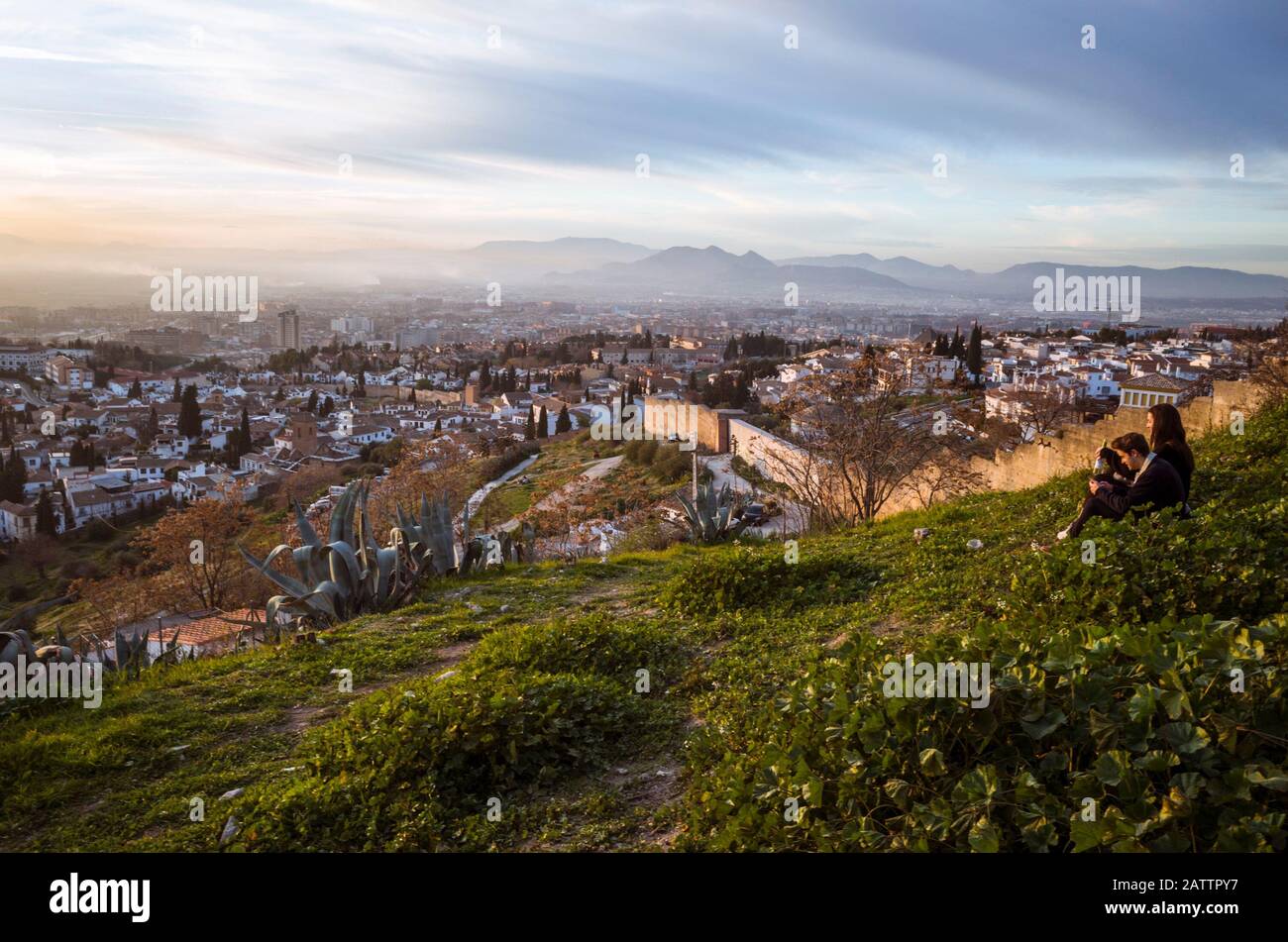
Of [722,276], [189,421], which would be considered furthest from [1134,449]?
[722,276]

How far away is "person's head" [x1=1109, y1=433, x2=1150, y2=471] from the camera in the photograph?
5.57 metres

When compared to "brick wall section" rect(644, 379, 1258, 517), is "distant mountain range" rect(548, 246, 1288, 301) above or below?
above

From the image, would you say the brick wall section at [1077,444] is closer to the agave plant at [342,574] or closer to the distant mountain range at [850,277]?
the agave plant at [342,574]

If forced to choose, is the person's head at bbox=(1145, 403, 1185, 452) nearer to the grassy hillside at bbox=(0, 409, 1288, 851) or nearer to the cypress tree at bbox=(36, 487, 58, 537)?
the grassy hillside at bbox=(0, 409, 1288, 851)

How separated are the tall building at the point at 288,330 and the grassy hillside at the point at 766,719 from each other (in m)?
67.9

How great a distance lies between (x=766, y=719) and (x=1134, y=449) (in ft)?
11.8

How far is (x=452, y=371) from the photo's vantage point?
67375 millimetres

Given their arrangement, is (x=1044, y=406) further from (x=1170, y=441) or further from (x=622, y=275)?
(x=622, y=275)

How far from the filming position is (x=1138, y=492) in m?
5.21

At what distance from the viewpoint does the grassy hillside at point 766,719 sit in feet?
7.49

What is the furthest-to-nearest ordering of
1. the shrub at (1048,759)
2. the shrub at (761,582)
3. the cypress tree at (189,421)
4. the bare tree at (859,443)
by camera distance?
the cypress tree at (189,421) < the bare tree at (859,443) < the shrub at (761,582) < the shrub at (1048,759)

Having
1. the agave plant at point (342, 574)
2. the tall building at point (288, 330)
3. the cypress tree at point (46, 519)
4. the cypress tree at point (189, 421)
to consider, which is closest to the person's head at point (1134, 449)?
the agave plant at point (342, 574)

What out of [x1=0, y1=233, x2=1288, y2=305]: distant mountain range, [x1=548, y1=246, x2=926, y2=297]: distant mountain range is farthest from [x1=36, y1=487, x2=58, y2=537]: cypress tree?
[x1=548, y1=246, x2=926, y2=297]: distant mountain range
